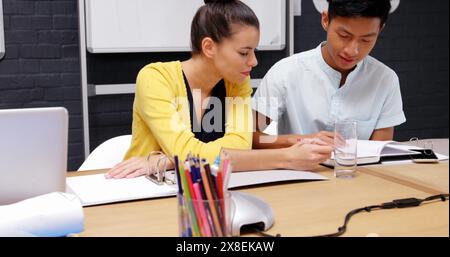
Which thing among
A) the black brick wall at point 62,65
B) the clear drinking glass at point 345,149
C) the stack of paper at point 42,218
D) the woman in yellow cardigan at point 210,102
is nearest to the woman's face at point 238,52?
the woman in yellow cardigan at point 210,102

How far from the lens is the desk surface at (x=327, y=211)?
62cm

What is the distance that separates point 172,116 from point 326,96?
0.39 m

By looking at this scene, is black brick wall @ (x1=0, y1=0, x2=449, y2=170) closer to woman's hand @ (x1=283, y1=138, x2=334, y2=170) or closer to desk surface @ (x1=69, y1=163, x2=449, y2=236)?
woman's hand @ (x1=283, y1=138, x2=334, y2=170)

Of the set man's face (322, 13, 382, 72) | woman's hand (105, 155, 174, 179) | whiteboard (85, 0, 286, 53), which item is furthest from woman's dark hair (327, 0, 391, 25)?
whiteboard (85, 0, 286, 53)

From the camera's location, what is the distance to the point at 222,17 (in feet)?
3.50

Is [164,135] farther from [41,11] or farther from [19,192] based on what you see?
[41,11]

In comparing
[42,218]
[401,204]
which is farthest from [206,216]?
[401,204]

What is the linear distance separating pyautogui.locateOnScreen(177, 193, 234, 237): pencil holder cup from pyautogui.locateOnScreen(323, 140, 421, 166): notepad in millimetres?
512

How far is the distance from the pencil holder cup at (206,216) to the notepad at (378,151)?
0.51m

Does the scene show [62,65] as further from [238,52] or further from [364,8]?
[364,8]

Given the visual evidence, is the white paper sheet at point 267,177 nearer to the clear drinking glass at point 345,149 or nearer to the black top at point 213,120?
the clear drinking glass at point 345,149

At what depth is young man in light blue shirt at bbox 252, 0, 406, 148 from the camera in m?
1.19

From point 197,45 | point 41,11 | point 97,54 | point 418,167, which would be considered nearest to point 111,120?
point 97,54
